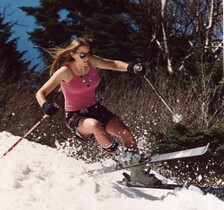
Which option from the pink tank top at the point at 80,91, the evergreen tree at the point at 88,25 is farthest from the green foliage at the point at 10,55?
the pink tank top at the point at 80,91

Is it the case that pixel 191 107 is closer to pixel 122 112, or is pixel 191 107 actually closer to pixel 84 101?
pixel 122 112

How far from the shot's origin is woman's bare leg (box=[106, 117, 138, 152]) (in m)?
4.80

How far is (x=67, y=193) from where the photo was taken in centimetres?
365

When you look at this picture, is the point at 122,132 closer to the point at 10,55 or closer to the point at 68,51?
the point at 68,51

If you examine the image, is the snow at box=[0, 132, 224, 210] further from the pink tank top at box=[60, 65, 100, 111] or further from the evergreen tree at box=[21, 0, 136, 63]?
the evergreen tree at box=[21, 0, 136, 63]

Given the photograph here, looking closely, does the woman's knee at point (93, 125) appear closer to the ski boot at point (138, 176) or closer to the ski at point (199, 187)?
the ski boot at point (138, 176)

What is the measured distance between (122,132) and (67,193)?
4.45ft

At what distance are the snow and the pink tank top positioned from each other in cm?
73

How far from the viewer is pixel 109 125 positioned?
4855 millimetres

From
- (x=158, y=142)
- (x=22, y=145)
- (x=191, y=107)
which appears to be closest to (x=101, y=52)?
(x=191, y=107)

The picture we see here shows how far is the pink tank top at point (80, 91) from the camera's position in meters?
4.69

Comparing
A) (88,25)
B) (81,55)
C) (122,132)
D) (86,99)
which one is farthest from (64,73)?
(88,25)

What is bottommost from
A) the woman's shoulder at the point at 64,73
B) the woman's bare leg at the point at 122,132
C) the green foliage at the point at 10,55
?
the green foliage at the point at 10,55

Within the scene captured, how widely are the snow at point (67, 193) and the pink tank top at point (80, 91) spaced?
2.41 feet
